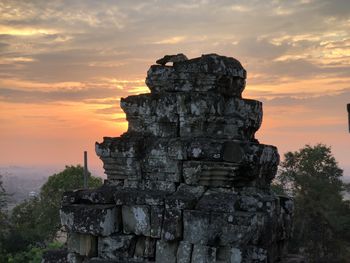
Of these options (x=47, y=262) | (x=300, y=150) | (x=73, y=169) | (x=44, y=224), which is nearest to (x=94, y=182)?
(x=73, y=169)

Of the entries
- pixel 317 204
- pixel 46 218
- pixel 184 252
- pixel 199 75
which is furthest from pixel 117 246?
pixel 46 218

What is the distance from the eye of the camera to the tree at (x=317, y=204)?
27.6 m

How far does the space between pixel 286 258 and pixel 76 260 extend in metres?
3.04

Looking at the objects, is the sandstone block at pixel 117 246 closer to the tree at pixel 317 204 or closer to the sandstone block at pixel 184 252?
the sandstone block at pixel 184 252

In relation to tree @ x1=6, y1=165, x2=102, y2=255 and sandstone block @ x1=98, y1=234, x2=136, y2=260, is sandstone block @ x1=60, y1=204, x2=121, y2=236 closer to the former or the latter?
sandstone block @ x1=98, y1=234, x2=136, y2=260

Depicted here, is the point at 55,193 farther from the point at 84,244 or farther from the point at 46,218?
the point at 84,244

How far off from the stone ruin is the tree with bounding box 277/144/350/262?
21.3 metres

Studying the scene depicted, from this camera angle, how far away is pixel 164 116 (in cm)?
643

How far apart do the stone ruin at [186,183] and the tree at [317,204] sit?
21.3 meters

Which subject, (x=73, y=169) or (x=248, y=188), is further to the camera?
(x=73, y=169)

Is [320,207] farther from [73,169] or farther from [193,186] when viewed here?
[193,186]

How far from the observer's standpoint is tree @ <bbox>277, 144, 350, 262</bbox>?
27594mm

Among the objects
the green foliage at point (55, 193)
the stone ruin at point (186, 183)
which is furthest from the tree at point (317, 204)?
the stone ruin at point (186, 183)

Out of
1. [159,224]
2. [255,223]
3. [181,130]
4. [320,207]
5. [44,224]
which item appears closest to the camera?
[255,223]
